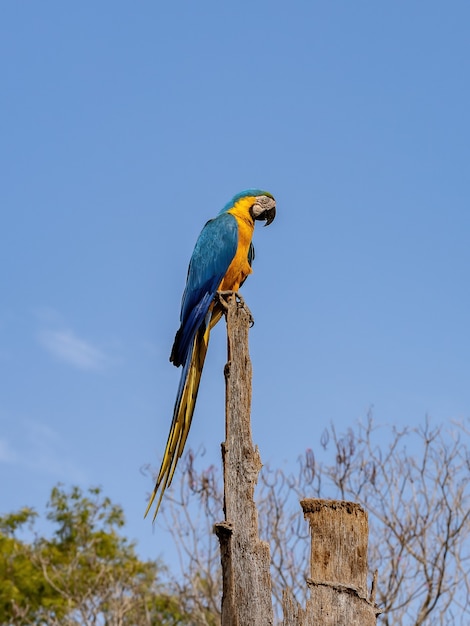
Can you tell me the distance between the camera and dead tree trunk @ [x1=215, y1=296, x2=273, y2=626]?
318 cm

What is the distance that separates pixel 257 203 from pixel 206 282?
0.73m

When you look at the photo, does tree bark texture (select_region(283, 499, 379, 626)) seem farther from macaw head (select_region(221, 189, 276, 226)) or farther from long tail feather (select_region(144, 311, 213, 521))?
macaw head (select_region(221, 189, 276, 226))

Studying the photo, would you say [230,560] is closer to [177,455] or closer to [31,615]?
[177,455]

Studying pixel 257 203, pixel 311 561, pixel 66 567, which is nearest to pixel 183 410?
pixel 311 561

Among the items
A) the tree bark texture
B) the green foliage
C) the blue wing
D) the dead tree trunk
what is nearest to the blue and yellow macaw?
the blue wing

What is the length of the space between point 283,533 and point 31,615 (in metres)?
6.23

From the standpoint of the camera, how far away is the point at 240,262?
466 centimetres

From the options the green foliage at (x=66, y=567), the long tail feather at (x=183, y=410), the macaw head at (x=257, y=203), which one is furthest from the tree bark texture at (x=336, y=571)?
the green foliage at (x=66, y=567)

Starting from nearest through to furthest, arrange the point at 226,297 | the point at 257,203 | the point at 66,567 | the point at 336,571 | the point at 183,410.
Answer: the point at 336,571, the point at 183,410, the point at 226,297, the point at 257,203, the point at 66,567

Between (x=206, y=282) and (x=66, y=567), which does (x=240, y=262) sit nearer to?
(x=206, y=282)

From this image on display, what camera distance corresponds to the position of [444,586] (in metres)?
7.75

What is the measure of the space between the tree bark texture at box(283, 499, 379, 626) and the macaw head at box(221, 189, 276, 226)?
2.11 meters

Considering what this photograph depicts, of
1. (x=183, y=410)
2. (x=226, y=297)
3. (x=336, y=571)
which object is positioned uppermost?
(x=226, y=297)

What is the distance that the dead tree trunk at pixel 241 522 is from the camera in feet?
10.4
